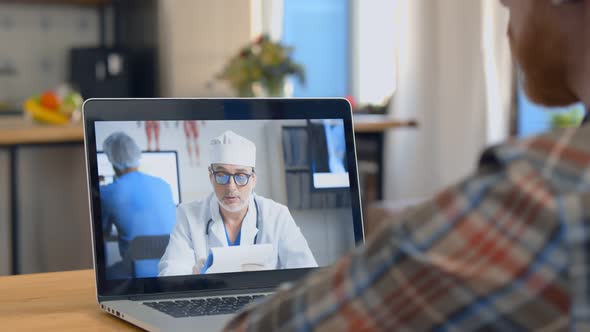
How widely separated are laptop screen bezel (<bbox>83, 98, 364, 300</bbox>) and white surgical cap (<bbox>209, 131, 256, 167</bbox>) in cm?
3

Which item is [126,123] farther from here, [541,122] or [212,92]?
[212,92]

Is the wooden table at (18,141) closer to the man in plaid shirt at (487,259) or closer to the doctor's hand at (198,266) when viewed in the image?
the doctor's hand at (198,266)

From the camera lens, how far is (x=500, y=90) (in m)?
4.32

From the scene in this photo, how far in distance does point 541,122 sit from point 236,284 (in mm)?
3607

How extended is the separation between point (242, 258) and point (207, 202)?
0.07m

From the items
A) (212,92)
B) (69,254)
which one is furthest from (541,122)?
(69,254)

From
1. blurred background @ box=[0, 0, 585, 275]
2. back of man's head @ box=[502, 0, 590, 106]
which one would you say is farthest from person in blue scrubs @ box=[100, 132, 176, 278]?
blurred background @ box=[0, 0, 585, 275]

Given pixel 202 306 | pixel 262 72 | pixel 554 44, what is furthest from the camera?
pixel 262 72

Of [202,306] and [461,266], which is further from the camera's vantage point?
[202,306]

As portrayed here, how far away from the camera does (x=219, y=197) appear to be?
0.89 meters

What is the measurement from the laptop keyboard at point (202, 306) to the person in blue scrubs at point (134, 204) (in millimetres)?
73

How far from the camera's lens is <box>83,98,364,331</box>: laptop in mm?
865

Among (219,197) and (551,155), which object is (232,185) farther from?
(551,155)

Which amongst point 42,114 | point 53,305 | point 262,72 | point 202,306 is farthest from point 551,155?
point 262,72
